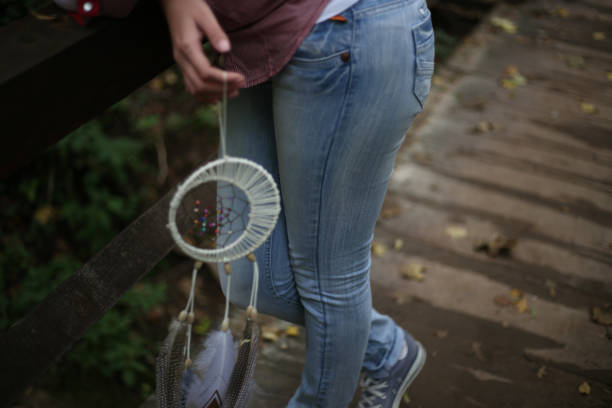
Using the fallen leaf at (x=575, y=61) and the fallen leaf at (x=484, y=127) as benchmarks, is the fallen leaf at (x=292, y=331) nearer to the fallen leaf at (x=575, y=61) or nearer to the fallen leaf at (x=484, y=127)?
the fallen leaf at (x=484, y=127)

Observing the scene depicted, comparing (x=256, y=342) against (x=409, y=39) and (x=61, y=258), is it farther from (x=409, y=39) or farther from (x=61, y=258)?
(x=61, y=258)

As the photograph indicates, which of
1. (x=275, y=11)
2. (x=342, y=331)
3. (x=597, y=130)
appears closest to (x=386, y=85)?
(x=275, y=11)

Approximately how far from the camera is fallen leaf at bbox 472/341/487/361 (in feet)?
7.04

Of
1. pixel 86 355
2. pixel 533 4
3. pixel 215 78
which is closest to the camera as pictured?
pixel 215 78

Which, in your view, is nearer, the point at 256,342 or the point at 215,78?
the point at 215,78

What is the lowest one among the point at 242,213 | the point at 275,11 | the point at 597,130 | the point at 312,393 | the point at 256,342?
the point at 597,130

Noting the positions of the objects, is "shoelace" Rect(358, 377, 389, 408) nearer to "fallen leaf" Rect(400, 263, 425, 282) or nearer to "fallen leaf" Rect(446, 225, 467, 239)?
"fallen leaf" Rect(400, 263, 425, 282)

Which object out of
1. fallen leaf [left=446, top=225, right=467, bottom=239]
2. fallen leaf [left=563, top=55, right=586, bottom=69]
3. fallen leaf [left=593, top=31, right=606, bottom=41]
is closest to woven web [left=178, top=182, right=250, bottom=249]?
fallen leaf [left=446, top=225, right=467, bottom=239]

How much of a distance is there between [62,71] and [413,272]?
6.23ft

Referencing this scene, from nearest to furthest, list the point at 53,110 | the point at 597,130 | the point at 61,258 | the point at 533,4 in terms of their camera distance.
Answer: the point at 53,110 → the point at 61,258 → the point at 597,130 → the point at 533,4

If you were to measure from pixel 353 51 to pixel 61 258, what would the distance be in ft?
9.31

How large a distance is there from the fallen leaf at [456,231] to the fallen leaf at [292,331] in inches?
39.9

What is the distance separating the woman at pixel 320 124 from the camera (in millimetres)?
1005

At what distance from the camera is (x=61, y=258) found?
10.8 feet
